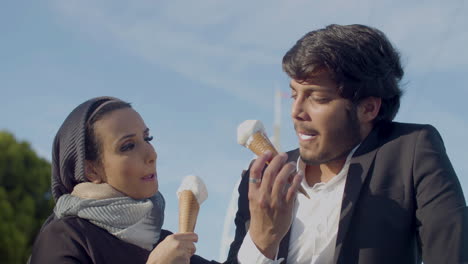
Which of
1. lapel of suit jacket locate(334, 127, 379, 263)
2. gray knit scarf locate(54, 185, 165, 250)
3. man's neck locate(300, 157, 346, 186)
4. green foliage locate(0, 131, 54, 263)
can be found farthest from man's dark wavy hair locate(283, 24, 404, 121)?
green foliage locate(0, 131, 54, 263)

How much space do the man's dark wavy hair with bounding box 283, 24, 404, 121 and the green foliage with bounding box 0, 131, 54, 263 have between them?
50.7ft

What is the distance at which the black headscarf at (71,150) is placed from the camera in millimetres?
4473

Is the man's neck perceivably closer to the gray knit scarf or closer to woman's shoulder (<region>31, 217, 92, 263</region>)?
the gray knit scarf

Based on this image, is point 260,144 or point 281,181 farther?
point 260,144

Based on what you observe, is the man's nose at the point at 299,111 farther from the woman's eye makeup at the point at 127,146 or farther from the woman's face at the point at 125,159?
the woman's eye makeup at the point at 127,146

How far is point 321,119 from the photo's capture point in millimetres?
4422

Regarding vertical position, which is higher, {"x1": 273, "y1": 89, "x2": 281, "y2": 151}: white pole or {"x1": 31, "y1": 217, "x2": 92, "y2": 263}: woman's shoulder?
{"x1": 273, "y1": 89, "x2": 281, "y2": 151}: white pole

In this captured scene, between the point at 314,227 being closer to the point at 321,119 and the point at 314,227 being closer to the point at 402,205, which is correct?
the point at 402,205

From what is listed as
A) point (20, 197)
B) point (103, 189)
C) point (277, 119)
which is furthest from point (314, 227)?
point (277, 119)

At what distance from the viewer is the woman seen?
434cm

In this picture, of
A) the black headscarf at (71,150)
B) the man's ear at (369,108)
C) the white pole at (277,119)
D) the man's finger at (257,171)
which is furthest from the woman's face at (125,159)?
the white pole at (277,119)

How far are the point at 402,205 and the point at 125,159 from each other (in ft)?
5.37

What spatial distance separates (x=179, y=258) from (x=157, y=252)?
146 millimetres

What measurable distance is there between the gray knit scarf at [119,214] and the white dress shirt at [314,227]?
60 cm
